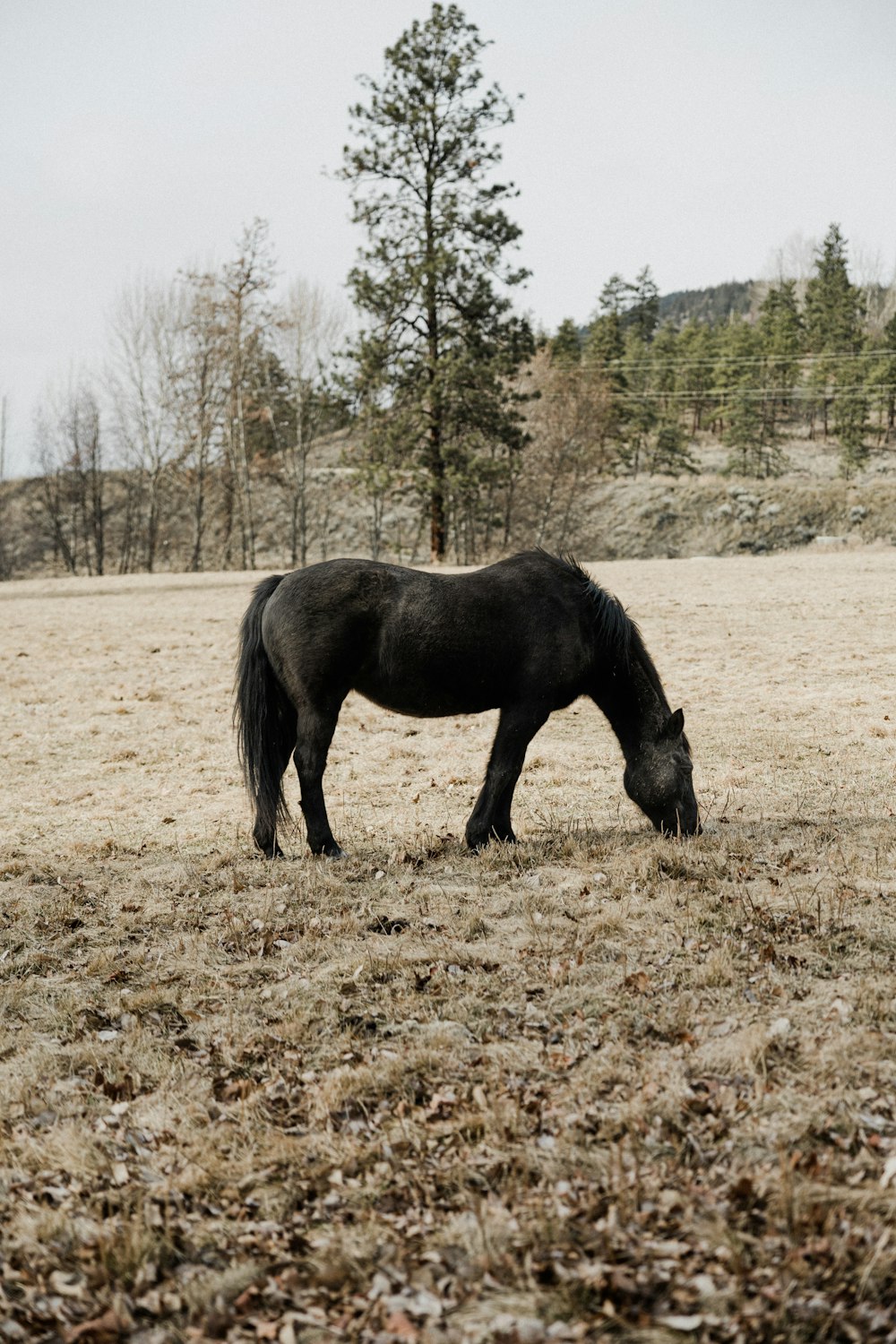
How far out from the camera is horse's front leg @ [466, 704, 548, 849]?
279 inches

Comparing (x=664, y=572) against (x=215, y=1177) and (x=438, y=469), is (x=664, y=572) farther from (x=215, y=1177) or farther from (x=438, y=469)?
(x=215, y=1177)

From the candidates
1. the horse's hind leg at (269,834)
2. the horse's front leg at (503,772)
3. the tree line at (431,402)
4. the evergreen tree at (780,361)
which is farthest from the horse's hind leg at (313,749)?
the evergreen tree at (780,361)

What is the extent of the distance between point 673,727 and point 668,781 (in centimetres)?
41

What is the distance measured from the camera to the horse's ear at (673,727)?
23.4 ft

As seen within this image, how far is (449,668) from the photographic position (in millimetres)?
6957

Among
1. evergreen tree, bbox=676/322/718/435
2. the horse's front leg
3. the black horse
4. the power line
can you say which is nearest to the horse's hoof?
the black horse

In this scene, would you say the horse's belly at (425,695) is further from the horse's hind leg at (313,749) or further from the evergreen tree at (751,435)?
the evergreen tree at (751,435)

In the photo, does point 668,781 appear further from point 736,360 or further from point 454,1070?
point 736,360

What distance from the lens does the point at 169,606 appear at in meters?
24.0

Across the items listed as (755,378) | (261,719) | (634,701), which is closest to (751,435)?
(755,378)

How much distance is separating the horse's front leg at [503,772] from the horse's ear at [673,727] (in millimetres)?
923

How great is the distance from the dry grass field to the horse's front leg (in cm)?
28

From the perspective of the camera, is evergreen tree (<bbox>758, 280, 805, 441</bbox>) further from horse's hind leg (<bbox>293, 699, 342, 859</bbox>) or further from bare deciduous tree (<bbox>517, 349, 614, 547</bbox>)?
horse's hind leg (<bbox>293, 699, 342, 859</bbox>)

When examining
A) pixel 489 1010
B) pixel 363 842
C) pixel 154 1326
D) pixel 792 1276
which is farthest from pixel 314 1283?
Answer: pixel 363 842
